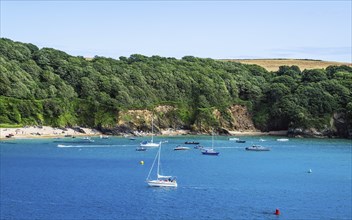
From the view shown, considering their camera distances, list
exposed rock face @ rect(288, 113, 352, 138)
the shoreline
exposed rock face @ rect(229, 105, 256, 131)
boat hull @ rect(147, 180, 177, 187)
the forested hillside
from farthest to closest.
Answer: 1. exposed rock face @ rect(229, 105, 256, 131)
2. exposed rock face @ rect(288, 113, 352, 138)
3. the forested hillside
4. the shoreline
5. boat hull @ rect(147, 180, 177, 187)

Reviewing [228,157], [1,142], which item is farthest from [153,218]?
[1,142]

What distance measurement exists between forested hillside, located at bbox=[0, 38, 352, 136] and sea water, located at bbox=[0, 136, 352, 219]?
28845 mm

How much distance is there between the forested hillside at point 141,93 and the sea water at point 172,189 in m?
28.8

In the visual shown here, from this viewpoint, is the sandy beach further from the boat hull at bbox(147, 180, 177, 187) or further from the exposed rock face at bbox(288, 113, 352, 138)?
the boat hull at bbox(147, 180, 177, 187)

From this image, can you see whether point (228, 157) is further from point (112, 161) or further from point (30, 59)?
point (30, 59)

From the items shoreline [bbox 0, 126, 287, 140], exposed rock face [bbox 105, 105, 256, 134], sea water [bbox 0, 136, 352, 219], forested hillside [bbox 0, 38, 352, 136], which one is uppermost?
forested hillside [bbox 0, 38, 352, 136]

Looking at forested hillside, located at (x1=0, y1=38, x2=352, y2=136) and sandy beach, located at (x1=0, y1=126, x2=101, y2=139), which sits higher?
forested hillside, located at (x1=0, y1=38, x2=352, y2=136)

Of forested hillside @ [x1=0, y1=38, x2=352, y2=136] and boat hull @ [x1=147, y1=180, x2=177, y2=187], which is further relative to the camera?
forested hillside @ [x1=0, y1=38, x2=352, y2=136]

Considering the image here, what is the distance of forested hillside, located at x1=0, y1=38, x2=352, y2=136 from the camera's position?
16362 cm

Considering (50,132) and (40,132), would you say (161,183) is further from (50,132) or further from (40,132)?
(50,132)

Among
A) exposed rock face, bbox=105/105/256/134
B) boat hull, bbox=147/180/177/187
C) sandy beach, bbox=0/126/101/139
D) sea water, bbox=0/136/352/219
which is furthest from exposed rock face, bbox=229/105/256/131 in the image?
boat hull, bbox=147/180/177/187

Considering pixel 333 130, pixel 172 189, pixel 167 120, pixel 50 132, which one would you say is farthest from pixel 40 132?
pixel 172 189

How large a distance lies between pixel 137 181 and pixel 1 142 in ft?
201

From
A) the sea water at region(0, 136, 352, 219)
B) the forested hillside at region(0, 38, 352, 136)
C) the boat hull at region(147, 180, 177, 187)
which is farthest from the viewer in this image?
the forested hillside at region(0, 38, 352, 136)
